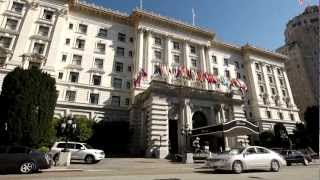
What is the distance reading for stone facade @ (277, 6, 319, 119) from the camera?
275 feet

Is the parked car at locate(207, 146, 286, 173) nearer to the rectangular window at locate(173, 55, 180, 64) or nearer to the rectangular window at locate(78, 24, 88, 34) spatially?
the rectangular window at locate(173, 55, 180, 64)

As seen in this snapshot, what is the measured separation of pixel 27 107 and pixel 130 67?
22530 millimetres

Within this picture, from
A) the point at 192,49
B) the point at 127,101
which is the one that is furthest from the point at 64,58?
the point at 192,49

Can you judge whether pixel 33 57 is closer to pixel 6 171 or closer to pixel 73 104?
pixel 73 104

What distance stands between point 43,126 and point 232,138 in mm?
25467

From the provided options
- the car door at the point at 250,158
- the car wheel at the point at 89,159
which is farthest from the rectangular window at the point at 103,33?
the car door at the point at 250,158

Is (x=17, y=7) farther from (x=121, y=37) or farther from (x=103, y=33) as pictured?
(x=121, y=37)

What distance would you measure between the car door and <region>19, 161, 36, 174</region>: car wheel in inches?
474

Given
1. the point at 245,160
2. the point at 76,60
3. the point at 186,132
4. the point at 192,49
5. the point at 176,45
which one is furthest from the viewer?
the point at 192,49

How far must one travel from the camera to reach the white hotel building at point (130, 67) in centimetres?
3319

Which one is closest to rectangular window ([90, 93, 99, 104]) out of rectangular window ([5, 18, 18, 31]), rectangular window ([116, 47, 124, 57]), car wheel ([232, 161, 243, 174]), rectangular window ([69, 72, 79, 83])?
rectangular window ([69, 72, 79, 83])

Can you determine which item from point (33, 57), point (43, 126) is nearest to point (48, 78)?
point (43, 126)

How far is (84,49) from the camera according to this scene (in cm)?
4091

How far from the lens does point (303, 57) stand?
293 ft
